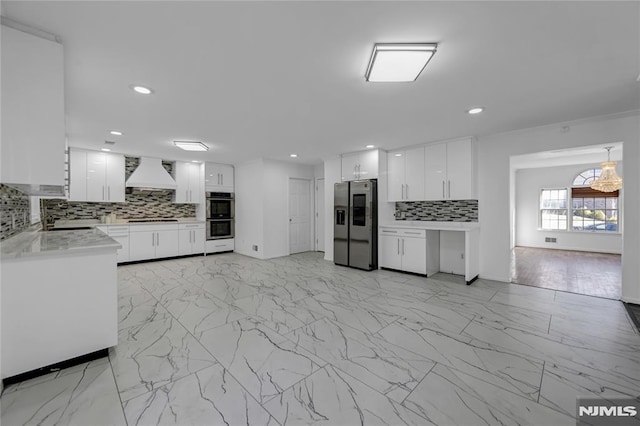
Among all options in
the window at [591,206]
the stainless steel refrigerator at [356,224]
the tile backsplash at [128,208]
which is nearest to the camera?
the stainless steel refrigerator at [356,224]

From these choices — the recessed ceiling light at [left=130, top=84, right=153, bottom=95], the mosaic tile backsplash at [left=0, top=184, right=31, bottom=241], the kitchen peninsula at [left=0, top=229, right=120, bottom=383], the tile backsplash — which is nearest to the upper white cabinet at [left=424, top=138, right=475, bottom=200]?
the recessed ceiling light at [left=130, top=84, right=153, bottom=95]

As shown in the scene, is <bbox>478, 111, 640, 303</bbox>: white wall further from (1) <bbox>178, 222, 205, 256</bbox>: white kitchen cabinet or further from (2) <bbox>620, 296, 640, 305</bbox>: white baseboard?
(1) <bbox>178, 222, 205, 256</bbox>: white kitchen cabinet

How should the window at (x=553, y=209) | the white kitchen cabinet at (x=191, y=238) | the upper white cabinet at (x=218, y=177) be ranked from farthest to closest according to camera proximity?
the window at (x=553, y=209), the upper white cabinet at (x=218, y=177), the white kitchen cabinet at (x=191, y=238)

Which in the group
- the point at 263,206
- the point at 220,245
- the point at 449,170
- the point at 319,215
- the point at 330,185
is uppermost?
the point at 449,170

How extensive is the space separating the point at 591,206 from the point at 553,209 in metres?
0.78

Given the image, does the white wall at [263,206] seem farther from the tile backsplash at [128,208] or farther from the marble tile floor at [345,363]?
the marble tile floor at [345,363]

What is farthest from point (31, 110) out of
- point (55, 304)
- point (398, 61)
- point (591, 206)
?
point (591, 206)

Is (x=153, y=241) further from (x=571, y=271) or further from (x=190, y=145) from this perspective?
(x=571, y=271)

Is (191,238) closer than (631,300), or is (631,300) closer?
(631,300)

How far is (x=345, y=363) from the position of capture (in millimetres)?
2010

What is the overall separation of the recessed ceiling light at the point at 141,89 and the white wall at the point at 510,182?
15.2ft

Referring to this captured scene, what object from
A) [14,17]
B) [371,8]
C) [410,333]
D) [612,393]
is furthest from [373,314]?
[14,17]

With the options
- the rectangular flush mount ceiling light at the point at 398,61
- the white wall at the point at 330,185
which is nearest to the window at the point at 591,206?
the white wall at the point at 330,185

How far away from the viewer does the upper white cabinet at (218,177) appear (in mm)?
6465
